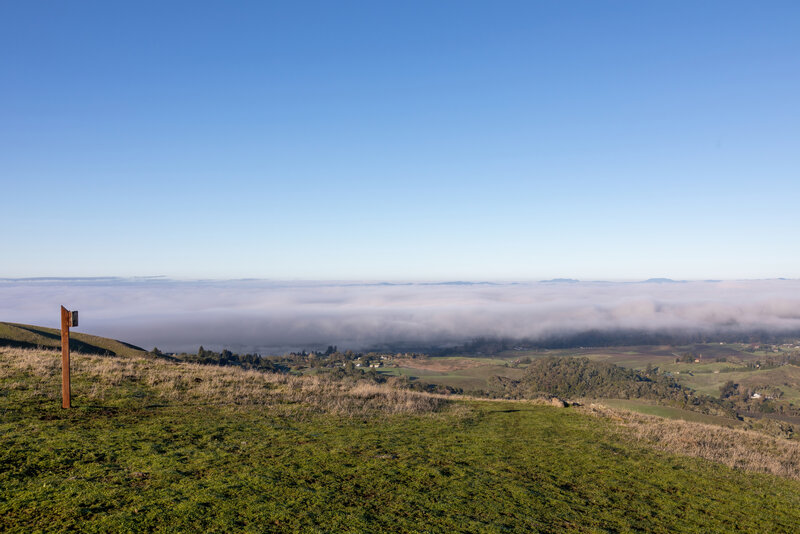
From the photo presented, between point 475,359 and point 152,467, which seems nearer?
point 152,467

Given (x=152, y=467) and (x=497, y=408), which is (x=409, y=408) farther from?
(x=152, y=467)

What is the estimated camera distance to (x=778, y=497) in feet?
36.4

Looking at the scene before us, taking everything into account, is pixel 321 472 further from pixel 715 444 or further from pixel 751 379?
pixel 751 379

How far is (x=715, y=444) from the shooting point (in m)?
17.3

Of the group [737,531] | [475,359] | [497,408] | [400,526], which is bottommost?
[475,359]

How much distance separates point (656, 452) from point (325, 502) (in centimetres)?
1253

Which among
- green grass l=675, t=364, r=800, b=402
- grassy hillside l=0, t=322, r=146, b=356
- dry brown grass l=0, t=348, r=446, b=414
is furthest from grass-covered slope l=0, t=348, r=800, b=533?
green grass l=675, t=364, r=800, b=402

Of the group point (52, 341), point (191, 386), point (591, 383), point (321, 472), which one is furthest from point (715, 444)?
point (591, 383)

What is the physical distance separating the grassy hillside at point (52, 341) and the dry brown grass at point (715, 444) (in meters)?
41.6

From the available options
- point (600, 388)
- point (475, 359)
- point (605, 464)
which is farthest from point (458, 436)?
point (475, 359)

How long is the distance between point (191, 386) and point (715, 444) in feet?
70.9

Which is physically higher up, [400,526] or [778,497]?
[400,526]

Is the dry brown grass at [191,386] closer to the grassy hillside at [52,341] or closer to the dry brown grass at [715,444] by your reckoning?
the dry brown grass at [715,444]

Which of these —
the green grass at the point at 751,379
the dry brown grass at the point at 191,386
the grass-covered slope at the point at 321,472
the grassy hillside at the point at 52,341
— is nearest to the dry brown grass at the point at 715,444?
the grass-covered slope at the point at 321,472
